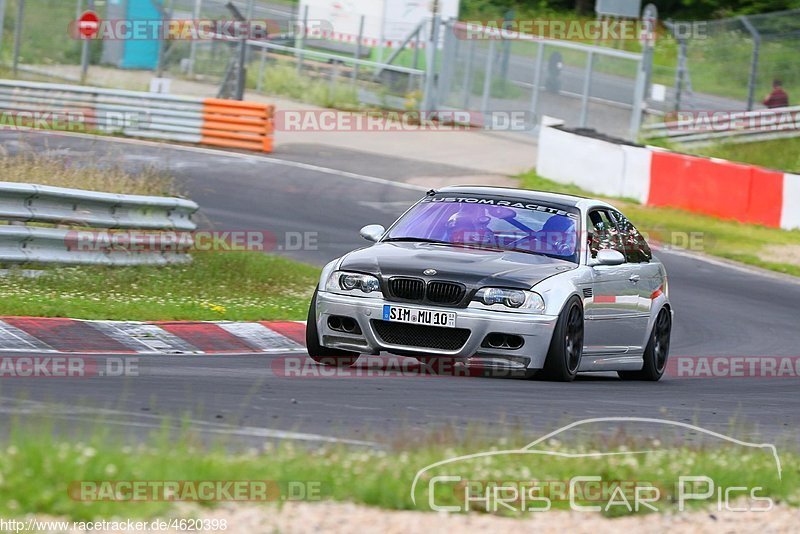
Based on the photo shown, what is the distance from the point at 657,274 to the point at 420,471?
6.43 metres

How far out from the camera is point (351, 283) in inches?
391

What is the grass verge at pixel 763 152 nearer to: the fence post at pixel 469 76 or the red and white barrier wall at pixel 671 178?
the red and white barrier wall at pixel 671 178

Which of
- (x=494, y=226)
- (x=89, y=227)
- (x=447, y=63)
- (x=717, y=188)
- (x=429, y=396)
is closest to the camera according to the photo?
(x=429, y=396)

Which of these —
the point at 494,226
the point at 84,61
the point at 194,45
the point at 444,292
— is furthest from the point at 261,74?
the point at 444,292

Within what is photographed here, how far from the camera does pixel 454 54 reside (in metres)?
35.1

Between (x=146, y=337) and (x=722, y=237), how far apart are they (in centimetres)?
1286

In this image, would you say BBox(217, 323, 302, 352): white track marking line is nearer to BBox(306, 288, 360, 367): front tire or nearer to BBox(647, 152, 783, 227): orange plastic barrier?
BBox(306, 288, 360, 367): front tire

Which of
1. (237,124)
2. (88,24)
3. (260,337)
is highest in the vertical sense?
(88,24)

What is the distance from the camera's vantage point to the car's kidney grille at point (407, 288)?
966 cm

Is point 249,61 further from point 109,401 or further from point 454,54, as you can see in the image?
point 109,401

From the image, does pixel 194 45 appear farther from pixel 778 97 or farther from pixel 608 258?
pixel 608 258

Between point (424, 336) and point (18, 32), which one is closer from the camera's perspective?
point (424, 336)

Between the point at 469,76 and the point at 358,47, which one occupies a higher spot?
the point at 358,47

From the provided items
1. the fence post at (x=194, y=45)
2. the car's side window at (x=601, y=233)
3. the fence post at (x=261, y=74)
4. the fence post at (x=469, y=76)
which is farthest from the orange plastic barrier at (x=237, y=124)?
the car's side window at (x=601, y=233)
